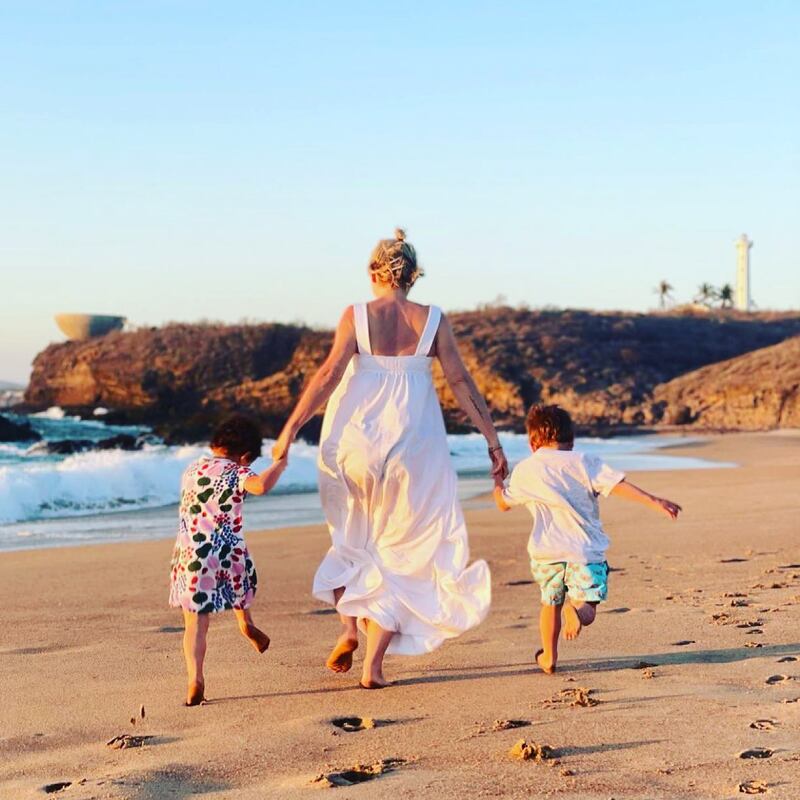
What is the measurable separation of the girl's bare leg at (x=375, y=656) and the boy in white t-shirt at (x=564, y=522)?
0.67 m

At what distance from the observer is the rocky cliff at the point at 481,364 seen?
1638 inches

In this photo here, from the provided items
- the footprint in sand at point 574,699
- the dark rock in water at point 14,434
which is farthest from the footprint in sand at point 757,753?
the dark rock in water at point 14,434

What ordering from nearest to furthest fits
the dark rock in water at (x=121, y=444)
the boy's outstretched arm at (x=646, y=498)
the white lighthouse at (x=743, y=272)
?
1. the boy's outstretched arm at (x=646, y=498)
2. the dark rock in water at (x=121, y=444)
3. the white lighthouse at (x=743, y=272)

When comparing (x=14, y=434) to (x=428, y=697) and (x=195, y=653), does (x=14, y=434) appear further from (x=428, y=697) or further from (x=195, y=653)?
(x=428, y=697)

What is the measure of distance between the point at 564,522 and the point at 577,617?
411 mm

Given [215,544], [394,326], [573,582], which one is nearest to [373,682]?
[215,544]

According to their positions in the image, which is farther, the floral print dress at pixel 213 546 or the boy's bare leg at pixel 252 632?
the boy's bare leg at pixel 252 632

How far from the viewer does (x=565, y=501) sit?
4879 mm

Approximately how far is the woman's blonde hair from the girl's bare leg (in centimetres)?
150

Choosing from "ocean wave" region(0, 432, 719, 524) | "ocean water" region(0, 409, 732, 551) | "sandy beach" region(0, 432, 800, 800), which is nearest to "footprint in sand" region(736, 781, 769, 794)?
"sandy beach" region(0, 432, 800, 800)

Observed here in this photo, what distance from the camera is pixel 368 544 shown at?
4.84 m

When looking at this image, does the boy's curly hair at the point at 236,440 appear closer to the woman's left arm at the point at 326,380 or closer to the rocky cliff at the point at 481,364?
the woman's left arm at the point at 326,380

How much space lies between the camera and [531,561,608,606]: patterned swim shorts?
479 cm

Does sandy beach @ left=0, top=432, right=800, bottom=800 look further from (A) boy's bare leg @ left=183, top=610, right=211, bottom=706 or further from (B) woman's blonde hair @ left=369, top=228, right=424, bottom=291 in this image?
(B) woman's blonde hair @ left=369, top=228, right=424, bottom=291
